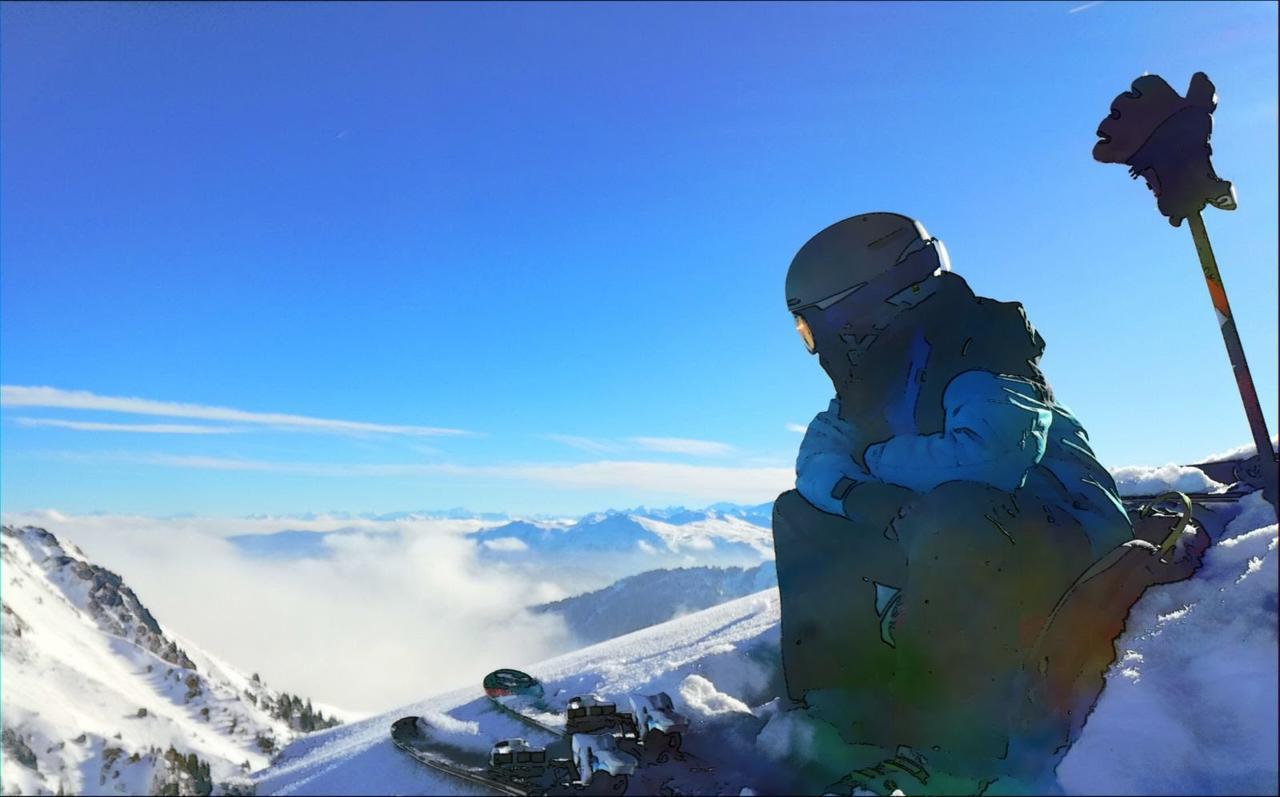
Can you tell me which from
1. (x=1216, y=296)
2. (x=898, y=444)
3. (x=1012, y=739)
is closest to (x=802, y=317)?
(x=898, y=444)

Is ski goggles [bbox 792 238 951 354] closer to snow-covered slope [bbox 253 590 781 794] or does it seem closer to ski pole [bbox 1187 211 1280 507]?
ski pole [bbox 1187 211 1280 507]

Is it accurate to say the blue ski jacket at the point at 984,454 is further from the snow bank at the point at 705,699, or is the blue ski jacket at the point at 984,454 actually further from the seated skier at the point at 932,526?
the snow bank at the point at 705,699

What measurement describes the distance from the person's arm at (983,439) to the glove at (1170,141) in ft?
3.54

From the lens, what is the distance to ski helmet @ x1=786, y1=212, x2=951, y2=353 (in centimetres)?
397

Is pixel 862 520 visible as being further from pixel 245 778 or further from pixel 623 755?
pixel 245 778

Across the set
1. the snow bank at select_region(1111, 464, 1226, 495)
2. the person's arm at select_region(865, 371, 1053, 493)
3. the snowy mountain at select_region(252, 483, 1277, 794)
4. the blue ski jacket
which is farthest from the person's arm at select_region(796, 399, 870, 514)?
the snow bank at select_region(1111, 464, 1226, 495)

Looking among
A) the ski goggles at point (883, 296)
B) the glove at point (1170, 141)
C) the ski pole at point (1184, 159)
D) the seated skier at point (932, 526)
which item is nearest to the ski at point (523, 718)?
the seated skier at point (932, 526)

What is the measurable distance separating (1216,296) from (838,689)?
2.78 m

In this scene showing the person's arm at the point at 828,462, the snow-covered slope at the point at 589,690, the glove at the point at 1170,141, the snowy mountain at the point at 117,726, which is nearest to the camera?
the snowy mountain at the point at 117,726

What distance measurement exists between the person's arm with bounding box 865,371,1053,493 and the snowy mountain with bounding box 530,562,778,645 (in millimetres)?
120053

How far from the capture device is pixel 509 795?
3.16 metres

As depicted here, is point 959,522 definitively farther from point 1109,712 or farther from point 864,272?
point 864,272

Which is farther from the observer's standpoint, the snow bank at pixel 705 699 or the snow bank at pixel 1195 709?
the snow bank at pixel 705 699

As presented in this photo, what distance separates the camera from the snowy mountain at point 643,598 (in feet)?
428
